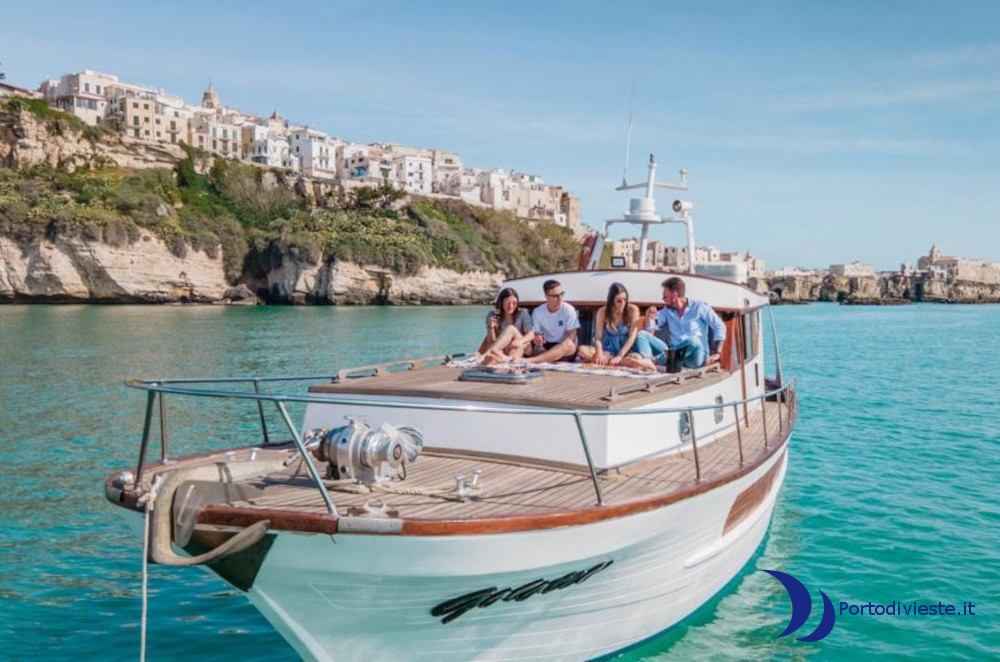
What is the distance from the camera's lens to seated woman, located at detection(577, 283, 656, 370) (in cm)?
866

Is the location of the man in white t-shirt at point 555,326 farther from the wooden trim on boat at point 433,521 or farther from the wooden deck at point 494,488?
the wooden trim on boat at point 433,521

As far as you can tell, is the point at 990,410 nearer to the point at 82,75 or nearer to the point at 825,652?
the point at 825,652

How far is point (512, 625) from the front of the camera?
19.1 feet

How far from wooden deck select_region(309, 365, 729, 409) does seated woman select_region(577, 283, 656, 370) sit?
502 mm

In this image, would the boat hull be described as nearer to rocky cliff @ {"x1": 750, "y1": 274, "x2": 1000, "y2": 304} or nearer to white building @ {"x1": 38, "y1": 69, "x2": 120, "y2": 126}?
white building @ {"x1": 38, "y1": 69, "x2": 120, "y2": 126}

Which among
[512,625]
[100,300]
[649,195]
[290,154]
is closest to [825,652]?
[512,625]

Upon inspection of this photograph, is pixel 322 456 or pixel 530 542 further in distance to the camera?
pixel 322 456

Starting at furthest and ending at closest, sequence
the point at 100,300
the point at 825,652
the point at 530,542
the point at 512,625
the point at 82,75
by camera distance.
Answer: the point at 82,75 → the point at 100,300 → the point at 825,652 → the point at 512,625 → the point at 530,542

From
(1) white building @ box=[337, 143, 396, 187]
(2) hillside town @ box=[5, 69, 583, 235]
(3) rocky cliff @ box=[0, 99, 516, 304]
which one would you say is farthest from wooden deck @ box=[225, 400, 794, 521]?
(1) white building @ box=[337, 143, 396, 187]

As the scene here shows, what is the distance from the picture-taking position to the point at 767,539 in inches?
406

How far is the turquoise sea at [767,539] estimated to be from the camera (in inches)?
293

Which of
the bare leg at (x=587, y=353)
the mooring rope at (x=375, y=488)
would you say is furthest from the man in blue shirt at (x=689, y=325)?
the mooring rope at (x=375, y=488)

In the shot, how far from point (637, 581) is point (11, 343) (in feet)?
111

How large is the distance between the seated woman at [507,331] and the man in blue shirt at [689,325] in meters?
1.54
